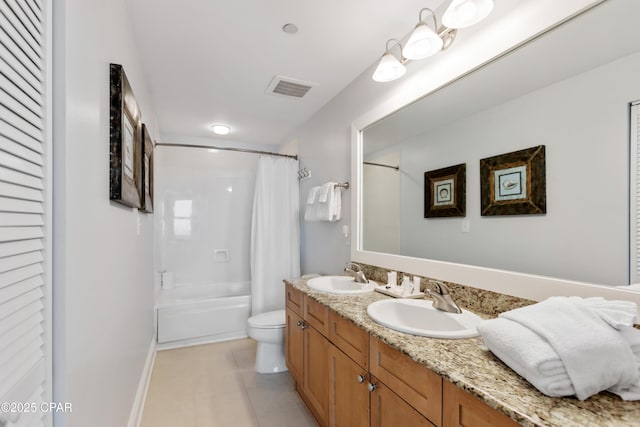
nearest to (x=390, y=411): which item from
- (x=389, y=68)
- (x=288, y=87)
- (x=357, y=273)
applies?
(x=357, y=273)

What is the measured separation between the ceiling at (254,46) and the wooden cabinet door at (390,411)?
1.83 meters

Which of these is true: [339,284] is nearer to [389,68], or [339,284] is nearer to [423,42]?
[389,68]

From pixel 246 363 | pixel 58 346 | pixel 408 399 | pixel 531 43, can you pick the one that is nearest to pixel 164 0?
pixel 58 346

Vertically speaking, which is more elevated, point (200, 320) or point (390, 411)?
point (390, 411)

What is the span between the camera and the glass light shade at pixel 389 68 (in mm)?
1649

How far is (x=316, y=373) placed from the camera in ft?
5.59

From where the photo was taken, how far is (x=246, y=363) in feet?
8.57

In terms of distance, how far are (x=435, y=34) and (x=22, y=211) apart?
1651 millimetres

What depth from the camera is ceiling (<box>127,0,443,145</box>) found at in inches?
62.1

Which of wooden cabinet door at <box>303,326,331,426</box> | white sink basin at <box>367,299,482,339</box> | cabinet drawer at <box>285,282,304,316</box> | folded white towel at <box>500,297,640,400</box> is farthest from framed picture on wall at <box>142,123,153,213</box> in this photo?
folded white towel at <box>500,297,640,400</box>

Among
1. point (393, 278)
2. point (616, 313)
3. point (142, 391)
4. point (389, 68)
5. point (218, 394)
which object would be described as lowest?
point (218, 394)

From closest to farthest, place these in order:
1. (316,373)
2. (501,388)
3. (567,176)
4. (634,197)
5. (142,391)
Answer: (501,388)
(634,197)
(567,176)
(316,373)
(142,391)

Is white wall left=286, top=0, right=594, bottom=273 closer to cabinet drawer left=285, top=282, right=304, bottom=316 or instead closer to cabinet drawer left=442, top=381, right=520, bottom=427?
cabinet drawer left=285, top=282, right=304, bottom=316

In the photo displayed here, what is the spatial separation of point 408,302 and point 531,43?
122 centimetres
